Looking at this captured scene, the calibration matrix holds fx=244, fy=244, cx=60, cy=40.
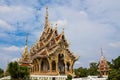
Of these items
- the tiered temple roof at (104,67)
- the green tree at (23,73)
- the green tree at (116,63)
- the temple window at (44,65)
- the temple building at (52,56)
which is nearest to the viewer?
the green tree at (23,73)

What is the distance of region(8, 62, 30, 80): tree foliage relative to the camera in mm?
21406

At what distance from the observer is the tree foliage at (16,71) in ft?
70.2

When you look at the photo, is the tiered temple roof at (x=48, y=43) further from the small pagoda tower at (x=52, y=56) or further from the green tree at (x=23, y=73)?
the green tree at (x=23, y=73)

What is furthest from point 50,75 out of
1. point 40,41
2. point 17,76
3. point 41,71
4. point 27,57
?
point 17,76

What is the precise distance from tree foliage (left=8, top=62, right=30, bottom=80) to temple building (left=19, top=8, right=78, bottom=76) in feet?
30.8

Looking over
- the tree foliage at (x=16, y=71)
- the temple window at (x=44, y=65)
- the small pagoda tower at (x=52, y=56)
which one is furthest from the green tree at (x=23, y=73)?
the temple window at (x=44, y=65)

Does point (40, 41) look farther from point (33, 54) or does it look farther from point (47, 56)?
point (47, 56)

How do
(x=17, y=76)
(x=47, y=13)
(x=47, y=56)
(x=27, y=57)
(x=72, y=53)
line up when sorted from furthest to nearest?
(x=47, y=13) < (x=72, y=53) < (x=47, y=56) < (x=27, y=57) < (x=17, y=76)

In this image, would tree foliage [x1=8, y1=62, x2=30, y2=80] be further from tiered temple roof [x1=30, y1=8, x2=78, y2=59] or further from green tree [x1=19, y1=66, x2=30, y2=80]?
tiered temple roof [x1=30, y1=8, x2=78, y2=59]

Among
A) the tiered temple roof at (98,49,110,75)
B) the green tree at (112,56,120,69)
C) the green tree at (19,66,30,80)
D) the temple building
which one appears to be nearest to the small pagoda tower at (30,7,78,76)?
the temple building

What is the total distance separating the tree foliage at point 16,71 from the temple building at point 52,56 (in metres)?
9.39

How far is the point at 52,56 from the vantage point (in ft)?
108

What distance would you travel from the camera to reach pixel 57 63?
110 ft

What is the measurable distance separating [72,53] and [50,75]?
5.05 m
